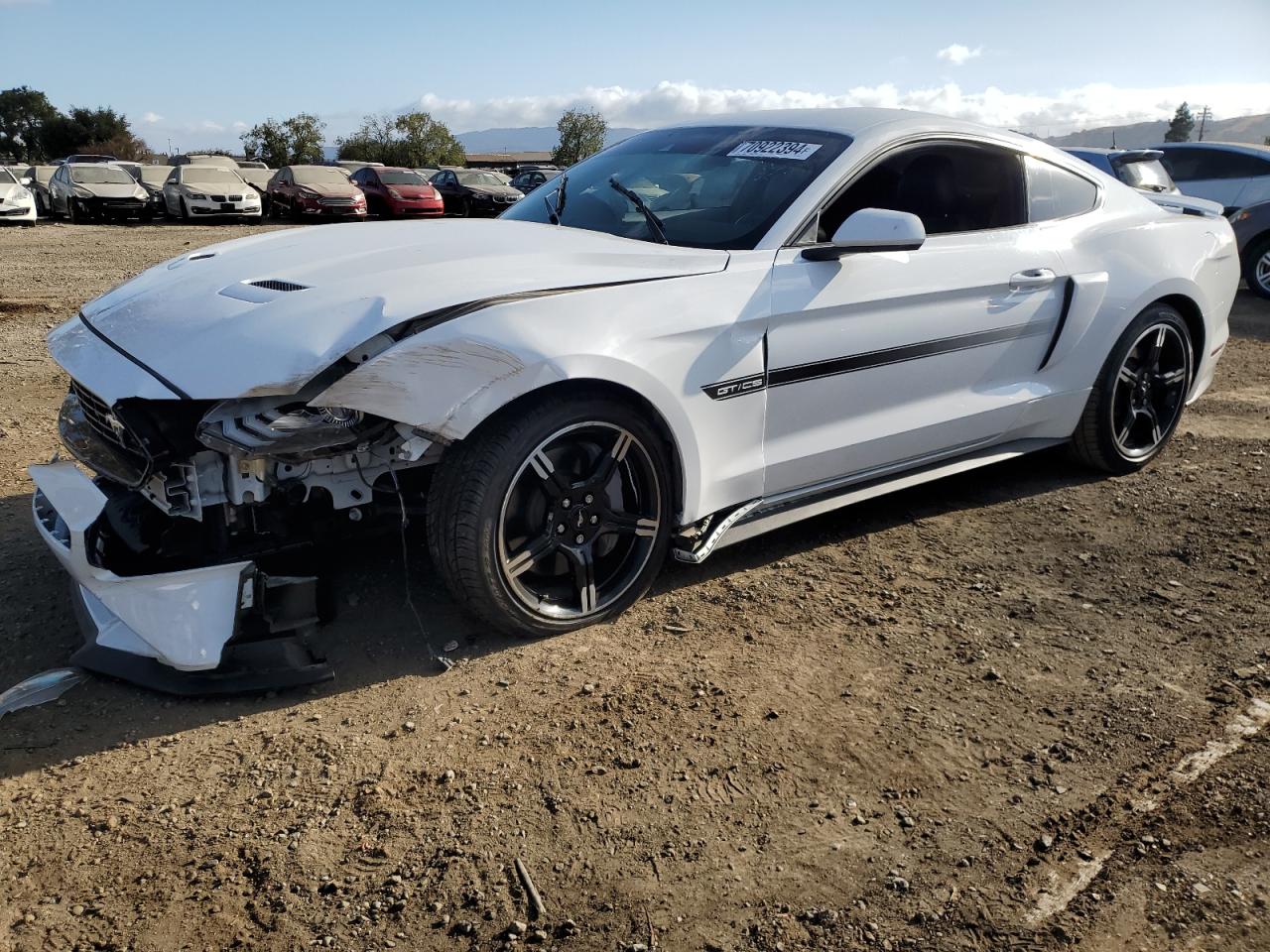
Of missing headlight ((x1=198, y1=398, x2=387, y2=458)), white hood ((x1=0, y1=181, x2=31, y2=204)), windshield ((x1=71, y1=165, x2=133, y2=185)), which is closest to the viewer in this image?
missing headlight ((x1=198, y1=398, x2=387, y2=458))

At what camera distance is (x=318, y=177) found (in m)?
24.4

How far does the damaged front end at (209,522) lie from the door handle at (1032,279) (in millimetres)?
2487

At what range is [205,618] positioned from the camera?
2838 mm

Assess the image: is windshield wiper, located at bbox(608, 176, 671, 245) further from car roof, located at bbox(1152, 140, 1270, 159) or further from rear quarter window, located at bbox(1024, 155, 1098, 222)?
car roof, located at bbox(1152, 140, 1270, 159)

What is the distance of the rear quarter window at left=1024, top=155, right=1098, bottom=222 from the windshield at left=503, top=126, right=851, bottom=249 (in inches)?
42.7

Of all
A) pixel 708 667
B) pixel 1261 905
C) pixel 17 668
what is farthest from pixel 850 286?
pixel 17 668

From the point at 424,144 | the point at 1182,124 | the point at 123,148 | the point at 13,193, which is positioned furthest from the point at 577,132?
the point at 1182,124

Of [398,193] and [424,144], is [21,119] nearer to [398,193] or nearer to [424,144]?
[424,144]

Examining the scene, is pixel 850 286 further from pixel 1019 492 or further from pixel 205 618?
pixel 205 618

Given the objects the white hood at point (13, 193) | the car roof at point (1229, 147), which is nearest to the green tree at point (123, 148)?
the white hood at point (13, 193)

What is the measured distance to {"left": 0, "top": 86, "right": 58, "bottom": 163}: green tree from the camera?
8044cm

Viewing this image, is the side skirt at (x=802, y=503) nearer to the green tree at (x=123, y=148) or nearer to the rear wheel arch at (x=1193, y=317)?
the rear wheel arch at (x=1193, y=317)

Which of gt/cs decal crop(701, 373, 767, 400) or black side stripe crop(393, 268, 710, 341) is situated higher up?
black side stripe crop(393, 268, 710, 341)

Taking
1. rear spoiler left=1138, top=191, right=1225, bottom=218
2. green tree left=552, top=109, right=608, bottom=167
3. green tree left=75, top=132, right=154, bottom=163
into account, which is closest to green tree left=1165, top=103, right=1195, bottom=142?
green tree left=552, top=109, right=608, bottom=167
